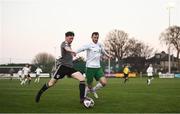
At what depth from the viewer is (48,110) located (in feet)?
35.6

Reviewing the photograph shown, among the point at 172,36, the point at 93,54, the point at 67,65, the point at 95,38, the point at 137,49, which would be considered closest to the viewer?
the point at 67,65

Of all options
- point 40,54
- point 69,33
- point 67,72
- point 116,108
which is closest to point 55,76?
point 67,72

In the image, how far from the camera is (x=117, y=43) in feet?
347

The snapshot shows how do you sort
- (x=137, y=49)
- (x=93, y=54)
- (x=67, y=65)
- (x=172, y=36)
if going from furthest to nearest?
1. (x=137, y=49)
2. (x=172, y=36)
3. (x=93, y=54)
4. (x=67, y=65)

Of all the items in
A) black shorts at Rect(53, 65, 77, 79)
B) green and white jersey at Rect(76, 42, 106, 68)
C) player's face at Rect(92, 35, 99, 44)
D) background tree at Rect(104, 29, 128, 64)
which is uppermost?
background tree at Rect(104, 29, 128, 64)

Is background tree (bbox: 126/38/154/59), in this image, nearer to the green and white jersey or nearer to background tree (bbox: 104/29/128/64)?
background tree (bbox: 104/29/128/64)

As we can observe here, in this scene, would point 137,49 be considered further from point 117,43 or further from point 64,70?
point 64,70

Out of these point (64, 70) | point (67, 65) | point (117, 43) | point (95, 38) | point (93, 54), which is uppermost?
point (117, 43)

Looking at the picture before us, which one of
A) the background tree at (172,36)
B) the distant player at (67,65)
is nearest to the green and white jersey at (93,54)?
the distant player at (67,65)

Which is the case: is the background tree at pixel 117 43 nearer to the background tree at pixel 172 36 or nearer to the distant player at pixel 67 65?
the background tree at pixel 172 36

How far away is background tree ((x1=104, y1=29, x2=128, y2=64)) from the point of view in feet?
344

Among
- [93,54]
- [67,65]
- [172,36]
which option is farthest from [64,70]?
[172,36]

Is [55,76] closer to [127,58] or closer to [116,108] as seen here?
[116,108]

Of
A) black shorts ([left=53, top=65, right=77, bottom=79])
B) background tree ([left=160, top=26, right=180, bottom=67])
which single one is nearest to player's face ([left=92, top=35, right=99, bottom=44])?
black shorts ([left=53, top=65, right=77, bottom=79])
